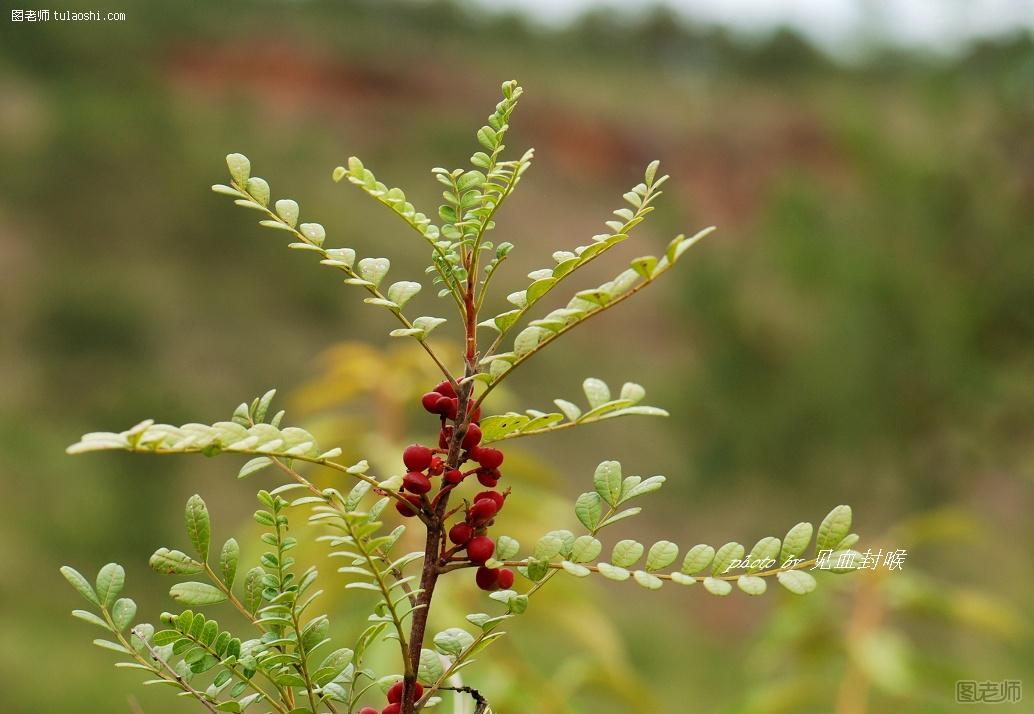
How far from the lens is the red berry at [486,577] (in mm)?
404

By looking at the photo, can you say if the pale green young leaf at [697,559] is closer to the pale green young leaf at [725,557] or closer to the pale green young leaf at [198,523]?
the pale green young leaf at [725,557]

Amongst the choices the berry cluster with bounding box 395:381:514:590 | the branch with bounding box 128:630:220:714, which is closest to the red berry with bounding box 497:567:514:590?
the berry cluster with bounding box 395:381:514:590

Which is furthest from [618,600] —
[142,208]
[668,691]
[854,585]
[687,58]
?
[687,58]

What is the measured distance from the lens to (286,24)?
13.3 metres

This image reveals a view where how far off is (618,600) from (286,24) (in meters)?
8.86

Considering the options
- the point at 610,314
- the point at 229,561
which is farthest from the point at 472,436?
the point at 610,314

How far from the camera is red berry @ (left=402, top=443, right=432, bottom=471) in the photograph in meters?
0.39

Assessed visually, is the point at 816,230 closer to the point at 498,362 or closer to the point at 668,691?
the point at 668,691

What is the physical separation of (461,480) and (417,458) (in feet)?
0.06

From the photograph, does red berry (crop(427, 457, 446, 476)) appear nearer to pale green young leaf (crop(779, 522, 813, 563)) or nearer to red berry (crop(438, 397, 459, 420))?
red berry (crop(438, 397, 459, 420))

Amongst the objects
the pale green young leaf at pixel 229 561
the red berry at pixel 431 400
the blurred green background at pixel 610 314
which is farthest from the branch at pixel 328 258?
the blurred green background at pixel 610 314

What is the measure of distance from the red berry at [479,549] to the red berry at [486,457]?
0.03m

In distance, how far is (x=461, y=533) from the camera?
1.30ft

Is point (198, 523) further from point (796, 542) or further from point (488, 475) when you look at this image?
point (796, 542)
